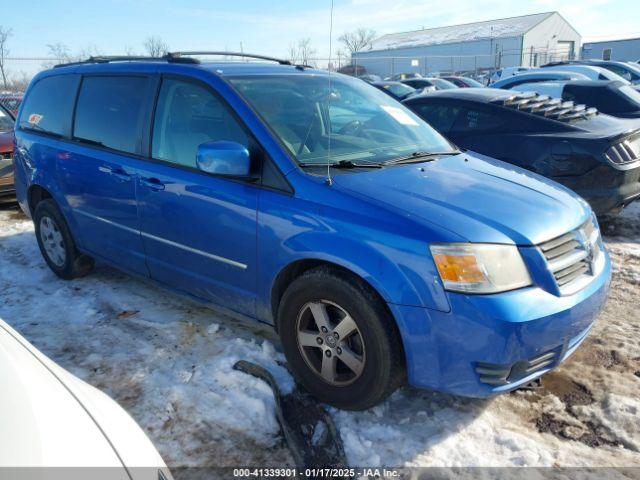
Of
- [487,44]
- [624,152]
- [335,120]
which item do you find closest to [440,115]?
[624,152]

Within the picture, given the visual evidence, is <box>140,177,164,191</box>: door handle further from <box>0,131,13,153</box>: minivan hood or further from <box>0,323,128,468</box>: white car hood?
<box>0,131,13,153</box>: minivan hood

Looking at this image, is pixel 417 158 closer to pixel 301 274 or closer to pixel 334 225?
pixel 334 225

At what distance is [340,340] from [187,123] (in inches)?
68.1

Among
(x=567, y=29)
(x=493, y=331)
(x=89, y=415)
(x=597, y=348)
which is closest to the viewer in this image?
(x=89, y=415)

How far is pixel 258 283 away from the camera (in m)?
2.98

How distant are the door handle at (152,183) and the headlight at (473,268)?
1882mm

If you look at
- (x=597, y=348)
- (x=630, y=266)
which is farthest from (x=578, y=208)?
(x=630, y=266)

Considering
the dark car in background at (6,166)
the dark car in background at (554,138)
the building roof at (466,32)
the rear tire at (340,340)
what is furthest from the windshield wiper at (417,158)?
the building roof at (466,32)

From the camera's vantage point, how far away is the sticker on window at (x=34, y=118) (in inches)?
184

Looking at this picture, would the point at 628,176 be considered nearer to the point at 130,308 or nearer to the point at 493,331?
the point at 493,331

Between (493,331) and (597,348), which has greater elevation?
(493,331)

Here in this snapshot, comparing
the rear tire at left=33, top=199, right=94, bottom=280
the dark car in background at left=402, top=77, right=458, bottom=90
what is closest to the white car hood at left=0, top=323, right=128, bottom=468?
the rear tire at left=33, top=199, right=94, bottom=280

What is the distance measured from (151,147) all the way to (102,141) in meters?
0.65

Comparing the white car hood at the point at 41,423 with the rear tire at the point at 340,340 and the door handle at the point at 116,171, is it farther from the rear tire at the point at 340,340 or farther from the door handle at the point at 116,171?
the door handle at the point at 116,171
